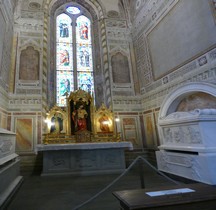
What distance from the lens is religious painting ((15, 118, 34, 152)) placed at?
7380 millimetres

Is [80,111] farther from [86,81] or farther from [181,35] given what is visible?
[181,35]

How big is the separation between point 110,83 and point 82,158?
437 centimetres

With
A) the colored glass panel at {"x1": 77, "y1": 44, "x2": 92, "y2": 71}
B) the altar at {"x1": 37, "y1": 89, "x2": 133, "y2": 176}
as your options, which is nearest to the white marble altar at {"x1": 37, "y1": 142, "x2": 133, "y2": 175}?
the altar at {"x1": 37, "y1": 89, "x2": 133, "y2": 176}

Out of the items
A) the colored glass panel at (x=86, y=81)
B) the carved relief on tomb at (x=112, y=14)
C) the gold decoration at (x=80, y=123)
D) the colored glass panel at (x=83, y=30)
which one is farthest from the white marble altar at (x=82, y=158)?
the carved relief on tomb at (x=112, y=14)

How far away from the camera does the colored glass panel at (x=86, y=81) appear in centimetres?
958

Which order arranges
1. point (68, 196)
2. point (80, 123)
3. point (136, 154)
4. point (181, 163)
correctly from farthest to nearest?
point (136, 154), point (80, 123), point (181, 163), point (68, 196)

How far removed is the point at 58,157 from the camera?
240 inches

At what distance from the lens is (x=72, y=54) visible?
9.95 meters

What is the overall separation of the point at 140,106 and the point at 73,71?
4084mm

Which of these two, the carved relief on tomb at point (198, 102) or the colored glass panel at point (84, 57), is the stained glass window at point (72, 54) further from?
the carved relief on tomb at point (198, 102)

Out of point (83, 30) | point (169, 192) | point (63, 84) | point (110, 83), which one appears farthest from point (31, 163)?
point (83, 30)

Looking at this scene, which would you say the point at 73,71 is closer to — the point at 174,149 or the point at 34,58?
the point at 34,58

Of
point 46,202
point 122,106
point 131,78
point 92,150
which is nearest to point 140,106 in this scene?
point 122,106

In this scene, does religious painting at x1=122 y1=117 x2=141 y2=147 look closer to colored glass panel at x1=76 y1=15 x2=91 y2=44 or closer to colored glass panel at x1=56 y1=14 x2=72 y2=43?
colored glass panel at x1=76 y1=15 x2=91 y2=44
